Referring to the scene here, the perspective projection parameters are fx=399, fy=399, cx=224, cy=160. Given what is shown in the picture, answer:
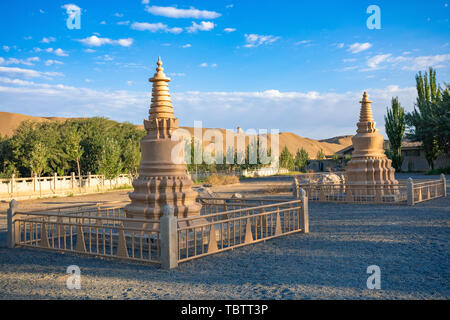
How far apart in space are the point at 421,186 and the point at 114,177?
28.4m

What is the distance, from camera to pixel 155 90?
439 inches

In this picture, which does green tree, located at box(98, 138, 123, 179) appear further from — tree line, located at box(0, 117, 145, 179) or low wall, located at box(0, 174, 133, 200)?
low wall, located at box(0, 174, 133, 200)

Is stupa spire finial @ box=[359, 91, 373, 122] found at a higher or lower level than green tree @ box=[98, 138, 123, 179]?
higher

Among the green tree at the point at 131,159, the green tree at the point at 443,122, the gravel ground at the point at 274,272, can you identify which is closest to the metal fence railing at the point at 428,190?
the gravel ground at the point at 274,272

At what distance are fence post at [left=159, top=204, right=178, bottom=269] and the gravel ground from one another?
222 millimetres

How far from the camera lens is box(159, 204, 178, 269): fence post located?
24.4 ft

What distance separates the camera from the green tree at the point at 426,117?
45.2 m

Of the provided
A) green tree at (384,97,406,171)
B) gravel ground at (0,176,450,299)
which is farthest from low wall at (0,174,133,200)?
green tree at (384,97,406,171)

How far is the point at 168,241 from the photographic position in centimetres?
743

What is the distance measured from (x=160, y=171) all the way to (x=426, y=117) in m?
42.6

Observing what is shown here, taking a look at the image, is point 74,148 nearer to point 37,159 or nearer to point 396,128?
point 37,159

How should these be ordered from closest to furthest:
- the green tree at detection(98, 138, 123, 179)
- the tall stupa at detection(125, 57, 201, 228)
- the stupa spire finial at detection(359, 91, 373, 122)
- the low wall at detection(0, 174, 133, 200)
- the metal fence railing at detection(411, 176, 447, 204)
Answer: the tall stupa at detection(125, 57, 201, 228) < the metal fence railing at detection(411, 176, 447, 204) < the stupa spire finial at detection(359, 91, 373, 122) < the low wall at detection(0, 174, 133, 200) < the green tree at detection(98, 138, 123, 179)
